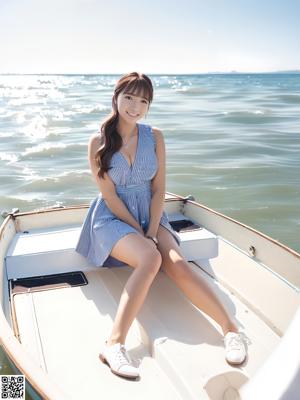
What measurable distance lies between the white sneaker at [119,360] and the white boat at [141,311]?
0.04 meters

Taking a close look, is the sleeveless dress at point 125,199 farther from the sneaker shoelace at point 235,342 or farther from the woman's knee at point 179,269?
the sneaker shoelace at point 235,342

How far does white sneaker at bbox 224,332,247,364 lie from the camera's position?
7.83 feet

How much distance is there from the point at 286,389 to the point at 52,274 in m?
2.73

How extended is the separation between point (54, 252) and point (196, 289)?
112 cm

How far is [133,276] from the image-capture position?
259 centimetres

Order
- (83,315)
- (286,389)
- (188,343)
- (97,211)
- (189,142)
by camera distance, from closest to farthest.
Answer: (286,389)
(188,343)
(83,315)
(97,211)
(189,142)

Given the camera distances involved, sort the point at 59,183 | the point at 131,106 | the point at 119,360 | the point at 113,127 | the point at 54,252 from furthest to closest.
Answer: the point at 59,183 < the point at 54,252 < the point at 113,127 < the point at 131,106 < the point at 119,360

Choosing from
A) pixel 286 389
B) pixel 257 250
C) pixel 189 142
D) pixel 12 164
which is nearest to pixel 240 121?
pixel 189 142

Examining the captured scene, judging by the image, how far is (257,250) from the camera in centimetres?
342

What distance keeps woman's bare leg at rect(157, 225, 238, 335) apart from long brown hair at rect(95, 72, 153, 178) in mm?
680

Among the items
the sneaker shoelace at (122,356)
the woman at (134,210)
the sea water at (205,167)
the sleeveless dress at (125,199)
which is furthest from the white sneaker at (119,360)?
the sea water at (205,167)

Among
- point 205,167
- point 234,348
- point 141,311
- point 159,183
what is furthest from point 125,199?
point 205,167

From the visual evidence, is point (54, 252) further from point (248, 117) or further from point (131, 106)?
point (248, 117)

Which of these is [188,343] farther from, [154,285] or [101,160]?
[101,160]
